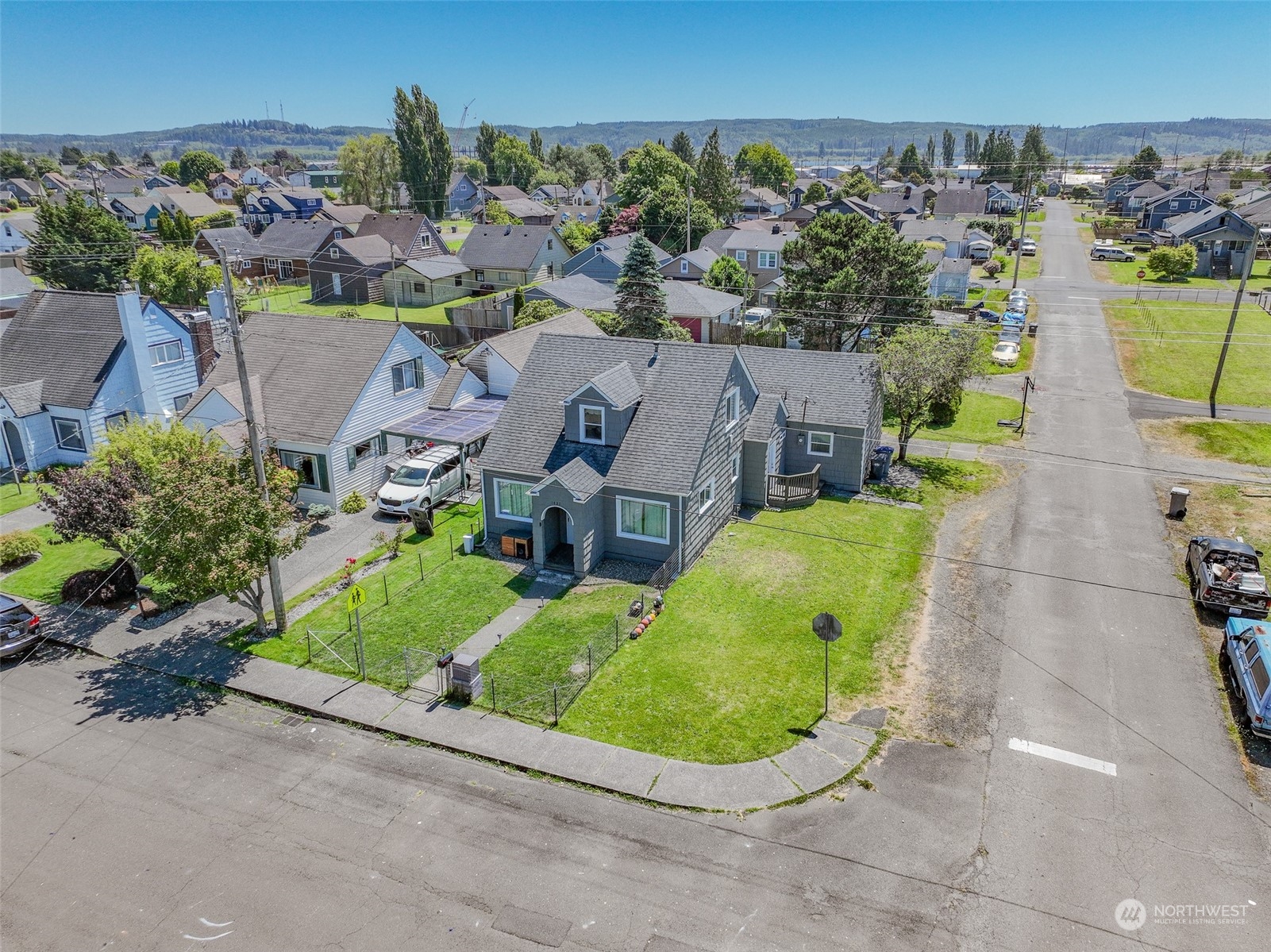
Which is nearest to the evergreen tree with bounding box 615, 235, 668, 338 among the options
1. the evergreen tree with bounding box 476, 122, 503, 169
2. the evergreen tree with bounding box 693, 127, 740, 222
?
the evergreen tree with bounding box 693, 127, 740, 222

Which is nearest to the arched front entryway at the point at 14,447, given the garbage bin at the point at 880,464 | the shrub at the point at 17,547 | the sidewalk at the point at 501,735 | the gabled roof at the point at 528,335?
the shrub at the point at 17,547

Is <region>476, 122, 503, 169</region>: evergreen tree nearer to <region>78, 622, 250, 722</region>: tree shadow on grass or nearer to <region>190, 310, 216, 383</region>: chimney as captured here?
<region>190, 310, 216, 383</region>: chimney

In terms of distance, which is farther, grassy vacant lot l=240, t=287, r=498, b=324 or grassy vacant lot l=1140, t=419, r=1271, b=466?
grassy vacant lot l=240, t=287, r=498, b=324

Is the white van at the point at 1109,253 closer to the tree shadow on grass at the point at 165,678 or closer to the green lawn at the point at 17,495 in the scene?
the tree shadow on grass at the point at 165,678

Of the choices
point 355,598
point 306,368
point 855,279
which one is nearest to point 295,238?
point 306,368

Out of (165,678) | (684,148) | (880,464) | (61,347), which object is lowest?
(165,678)

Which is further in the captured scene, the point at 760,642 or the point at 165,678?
the point at 760,642

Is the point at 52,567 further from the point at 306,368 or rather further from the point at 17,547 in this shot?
the point at 306,368
